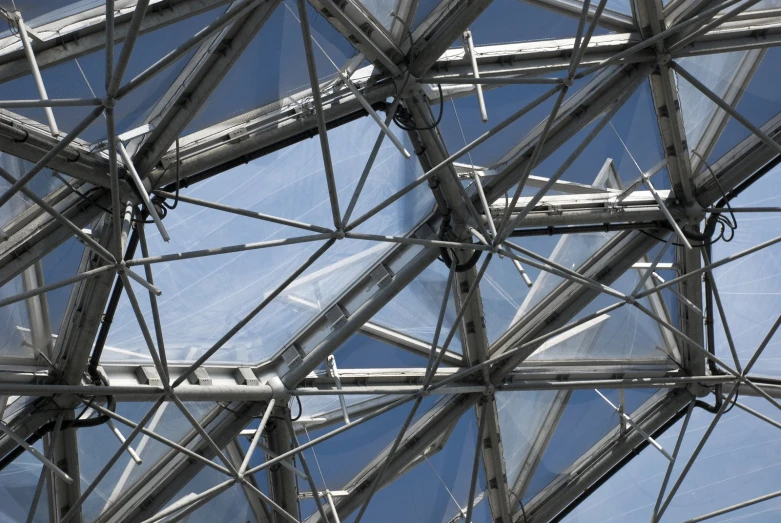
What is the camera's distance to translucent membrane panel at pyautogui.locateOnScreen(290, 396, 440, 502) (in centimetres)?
2152

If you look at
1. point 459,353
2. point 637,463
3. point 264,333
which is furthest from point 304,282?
point 637,463

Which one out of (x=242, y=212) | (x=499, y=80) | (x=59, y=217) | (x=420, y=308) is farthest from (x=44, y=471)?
(x=499, y=80)

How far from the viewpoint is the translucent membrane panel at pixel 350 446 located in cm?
2152

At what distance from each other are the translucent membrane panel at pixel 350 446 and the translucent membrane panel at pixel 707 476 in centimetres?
536

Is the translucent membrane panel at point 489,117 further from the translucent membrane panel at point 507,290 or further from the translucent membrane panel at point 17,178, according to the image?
the translucent membrane panel at point 17,178

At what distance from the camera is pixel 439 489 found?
928 inches

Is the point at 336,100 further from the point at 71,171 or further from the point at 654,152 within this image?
the point at 654,152

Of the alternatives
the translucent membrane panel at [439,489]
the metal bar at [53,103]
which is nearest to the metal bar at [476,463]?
the translucent membrane panel at [439,489]

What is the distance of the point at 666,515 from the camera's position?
82.3 feet

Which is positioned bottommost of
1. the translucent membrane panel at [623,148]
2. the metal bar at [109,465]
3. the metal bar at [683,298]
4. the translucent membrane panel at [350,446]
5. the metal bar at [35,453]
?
the metal bar at [35,453]

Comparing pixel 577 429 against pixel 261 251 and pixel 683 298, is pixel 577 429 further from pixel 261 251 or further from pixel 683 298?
pixel 261 251

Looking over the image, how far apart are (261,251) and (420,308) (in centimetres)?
386

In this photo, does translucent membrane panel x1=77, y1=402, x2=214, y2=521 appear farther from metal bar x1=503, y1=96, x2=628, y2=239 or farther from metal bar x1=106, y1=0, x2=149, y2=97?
metal bar x1=106, y1=0, x2=149, y2=97

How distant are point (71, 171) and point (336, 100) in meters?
4.11
